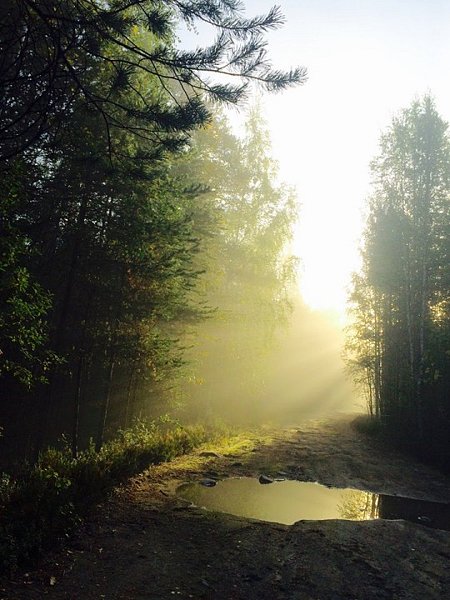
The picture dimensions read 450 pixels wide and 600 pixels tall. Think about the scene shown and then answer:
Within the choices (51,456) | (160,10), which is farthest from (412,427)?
(160,10)

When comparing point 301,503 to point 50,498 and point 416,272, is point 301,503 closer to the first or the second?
point 50,498

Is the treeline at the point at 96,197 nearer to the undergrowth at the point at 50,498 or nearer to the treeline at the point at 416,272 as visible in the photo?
the undergrowth at the point at 50,498

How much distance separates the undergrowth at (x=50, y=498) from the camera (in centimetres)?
508

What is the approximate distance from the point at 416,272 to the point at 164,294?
10616 millimetres

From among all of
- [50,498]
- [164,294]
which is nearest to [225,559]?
[50,498]

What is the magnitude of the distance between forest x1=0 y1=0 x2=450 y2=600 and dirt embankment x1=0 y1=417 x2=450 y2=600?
7 cm

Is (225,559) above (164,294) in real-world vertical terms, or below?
below

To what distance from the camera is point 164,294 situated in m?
10.7

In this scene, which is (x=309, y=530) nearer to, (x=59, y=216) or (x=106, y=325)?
(x=106, y=325)

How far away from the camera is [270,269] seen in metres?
22.2

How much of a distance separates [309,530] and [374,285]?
519 inches

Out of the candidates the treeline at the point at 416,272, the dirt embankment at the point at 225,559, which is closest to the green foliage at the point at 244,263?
the treeline at the point at 416,272

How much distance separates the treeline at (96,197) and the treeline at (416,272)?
7554 mm

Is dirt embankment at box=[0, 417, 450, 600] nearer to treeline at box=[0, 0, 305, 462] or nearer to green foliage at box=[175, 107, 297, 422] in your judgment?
treeline at box=[0, 0, 305, 462]
